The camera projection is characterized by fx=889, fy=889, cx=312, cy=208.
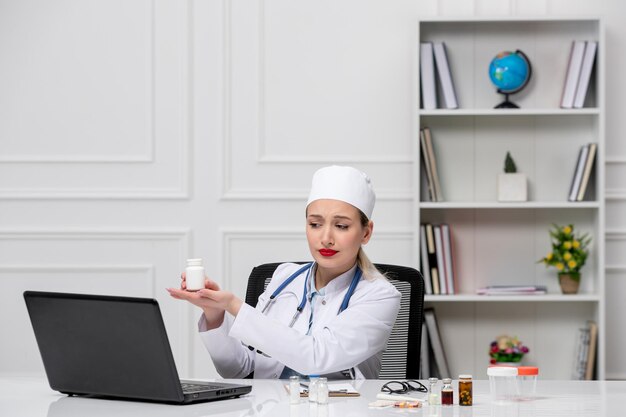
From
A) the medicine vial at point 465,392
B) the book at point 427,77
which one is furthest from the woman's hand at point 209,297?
the book at point 427,77

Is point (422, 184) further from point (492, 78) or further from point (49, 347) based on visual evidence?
point (49, 347)

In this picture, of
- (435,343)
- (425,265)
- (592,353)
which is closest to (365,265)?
(425,265)

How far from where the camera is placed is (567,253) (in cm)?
377

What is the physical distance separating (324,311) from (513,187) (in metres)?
1.87

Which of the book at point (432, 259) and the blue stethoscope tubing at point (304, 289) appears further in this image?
the book at point (432, 259)

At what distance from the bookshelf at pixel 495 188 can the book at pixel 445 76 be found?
101mm

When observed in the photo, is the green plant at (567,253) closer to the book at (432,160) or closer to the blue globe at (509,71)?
the book at (432,160)

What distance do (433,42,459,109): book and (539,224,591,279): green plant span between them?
0.72 metres

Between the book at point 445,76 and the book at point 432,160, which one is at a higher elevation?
the book at point 445,76

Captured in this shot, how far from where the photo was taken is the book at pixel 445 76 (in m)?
3.81

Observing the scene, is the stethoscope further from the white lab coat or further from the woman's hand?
the woman's hand

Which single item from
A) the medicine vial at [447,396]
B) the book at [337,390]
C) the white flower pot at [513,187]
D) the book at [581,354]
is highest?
the white flower pot at [513,187]

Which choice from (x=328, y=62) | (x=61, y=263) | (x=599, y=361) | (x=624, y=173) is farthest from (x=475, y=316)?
(x=61, y=263)

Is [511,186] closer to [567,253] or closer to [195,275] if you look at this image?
[567,253]
